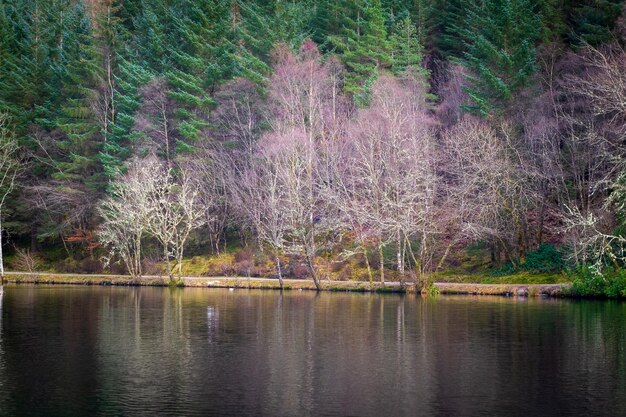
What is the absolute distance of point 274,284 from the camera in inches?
2047

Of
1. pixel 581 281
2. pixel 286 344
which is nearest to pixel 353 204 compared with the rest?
pixel 581 281

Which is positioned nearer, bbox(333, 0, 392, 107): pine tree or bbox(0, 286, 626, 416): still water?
bbox(0, 286, 626, 416): still water

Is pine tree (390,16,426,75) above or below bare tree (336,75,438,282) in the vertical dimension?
above

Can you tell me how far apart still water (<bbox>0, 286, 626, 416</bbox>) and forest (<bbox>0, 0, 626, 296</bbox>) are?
9.14 metres

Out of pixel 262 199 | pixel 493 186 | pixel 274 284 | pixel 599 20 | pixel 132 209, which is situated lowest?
pixel 274 284

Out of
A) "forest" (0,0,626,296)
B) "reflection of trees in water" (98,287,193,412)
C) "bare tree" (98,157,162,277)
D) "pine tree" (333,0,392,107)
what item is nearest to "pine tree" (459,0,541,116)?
"forest" (0,0,626,296)

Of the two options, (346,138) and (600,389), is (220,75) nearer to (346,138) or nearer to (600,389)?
(346,138)

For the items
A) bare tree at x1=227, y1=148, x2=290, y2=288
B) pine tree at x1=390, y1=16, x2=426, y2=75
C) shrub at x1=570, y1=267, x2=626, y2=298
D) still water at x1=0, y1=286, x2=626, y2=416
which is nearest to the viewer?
still water at x1=0, y1=286, x2=626, y2=416

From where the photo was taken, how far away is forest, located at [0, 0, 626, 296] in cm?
4819

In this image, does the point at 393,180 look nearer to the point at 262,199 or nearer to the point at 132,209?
the point at 262,199

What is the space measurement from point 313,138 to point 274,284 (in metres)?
10.6

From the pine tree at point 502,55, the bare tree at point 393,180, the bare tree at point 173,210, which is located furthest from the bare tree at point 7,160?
the pine tree at point 502,55

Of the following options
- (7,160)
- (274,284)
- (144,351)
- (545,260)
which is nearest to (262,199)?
(274,284)

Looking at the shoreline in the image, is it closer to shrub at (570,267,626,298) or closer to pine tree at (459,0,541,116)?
shrub at (570,267,626,298)
